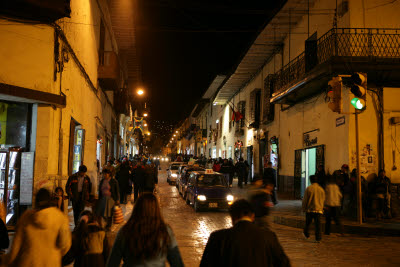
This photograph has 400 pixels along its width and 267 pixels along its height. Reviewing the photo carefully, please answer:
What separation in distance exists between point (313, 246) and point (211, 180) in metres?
7.14

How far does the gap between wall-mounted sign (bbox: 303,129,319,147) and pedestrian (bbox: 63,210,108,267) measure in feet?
44.0

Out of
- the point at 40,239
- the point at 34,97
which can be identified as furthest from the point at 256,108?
the point at 40,239

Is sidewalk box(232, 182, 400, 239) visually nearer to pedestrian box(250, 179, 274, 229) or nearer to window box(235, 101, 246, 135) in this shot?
pedestrian box(250, 179, 274, 229)

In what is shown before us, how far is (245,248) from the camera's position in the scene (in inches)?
121

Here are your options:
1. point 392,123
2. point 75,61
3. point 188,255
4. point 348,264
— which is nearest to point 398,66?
point 392,123

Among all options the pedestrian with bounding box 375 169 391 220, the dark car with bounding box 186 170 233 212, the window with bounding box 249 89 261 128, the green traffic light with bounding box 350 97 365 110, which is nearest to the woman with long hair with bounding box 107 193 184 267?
the green traffic light with bounding box 350 97 365 110

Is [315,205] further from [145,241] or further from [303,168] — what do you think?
[303,168]

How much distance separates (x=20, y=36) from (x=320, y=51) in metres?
10.5

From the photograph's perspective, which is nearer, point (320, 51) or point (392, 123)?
point (392, 123)

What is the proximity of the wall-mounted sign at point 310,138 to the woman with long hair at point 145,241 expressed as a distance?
1390 cm

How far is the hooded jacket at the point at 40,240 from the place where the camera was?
3.75 metres

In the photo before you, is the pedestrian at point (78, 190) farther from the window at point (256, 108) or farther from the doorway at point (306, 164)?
the window at point (256, 108)

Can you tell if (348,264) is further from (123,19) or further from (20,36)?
(123,19)

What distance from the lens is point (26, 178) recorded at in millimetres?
10086
